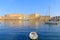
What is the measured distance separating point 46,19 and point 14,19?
1264 cm

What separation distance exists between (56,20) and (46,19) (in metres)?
2.56

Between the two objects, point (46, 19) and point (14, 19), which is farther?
point (14, 19)

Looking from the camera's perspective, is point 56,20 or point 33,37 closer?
point 33,37

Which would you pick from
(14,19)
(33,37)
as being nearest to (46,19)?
(14,19)

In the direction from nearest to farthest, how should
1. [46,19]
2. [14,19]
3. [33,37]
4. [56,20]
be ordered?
[33,37] < [56,20] < [46,19] < [14,19]

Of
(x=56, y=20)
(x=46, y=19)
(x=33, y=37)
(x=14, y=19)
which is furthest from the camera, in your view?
(x=14, y=19)

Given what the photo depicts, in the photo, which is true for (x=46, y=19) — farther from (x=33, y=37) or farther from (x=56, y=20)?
(x=33, y=37)

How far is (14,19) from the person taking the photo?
122 feet

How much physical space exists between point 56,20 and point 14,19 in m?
15.2

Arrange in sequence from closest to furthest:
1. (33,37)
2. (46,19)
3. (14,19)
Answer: (33,37)
(46,19)
(14,19)

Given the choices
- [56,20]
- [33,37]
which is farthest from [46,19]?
[33,37]

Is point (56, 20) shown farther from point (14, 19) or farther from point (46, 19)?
point (14, 19)

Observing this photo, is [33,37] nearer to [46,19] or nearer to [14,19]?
[46,19]

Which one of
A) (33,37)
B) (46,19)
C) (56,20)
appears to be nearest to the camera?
(33,37)
